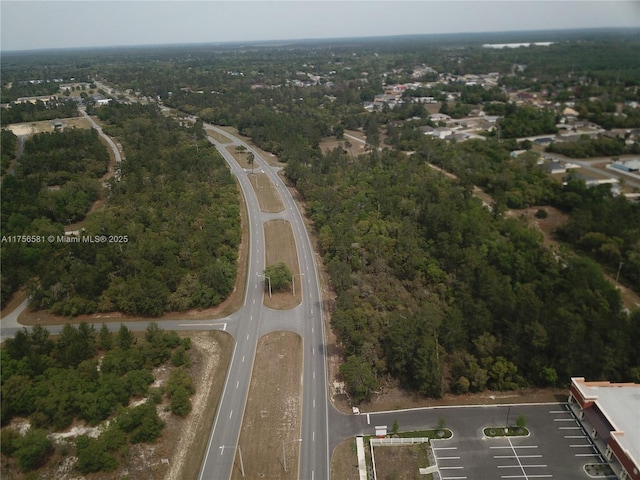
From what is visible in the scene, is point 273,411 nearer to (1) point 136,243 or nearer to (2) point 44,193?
(1) point 136,243

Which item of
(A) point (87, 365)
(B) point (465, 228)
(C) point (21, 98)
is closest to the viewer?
(A) point (87, 365)

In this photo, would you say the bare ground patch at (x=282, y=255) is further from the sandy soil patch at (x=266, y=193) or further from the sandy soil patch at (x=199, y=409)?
the sandy soil patch at (x=199, y=409)

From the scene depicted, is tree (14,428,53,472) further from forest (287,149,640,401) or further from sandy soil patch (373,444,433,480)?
sandy soil patch (373,444,433,480)

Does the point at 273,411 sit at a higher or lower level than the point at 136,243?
lower

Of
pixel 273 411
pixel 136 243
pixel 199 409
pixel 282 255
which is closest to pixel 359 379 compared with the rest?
pixel 273 411

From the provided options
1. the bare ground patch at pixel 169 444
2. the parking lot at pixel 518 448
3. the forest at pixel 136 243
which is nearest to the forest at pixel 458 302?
the parking lot at pixel 518 448

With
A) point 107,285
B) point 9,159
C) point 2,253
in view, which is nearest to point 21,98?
point 9,159

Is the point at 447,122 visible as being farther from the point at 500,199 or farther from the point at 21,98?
the point at 21,98
